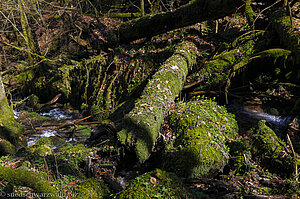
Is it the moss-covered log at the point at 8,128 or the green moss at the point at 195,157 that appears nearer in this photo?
the green moss at the point at 195,157

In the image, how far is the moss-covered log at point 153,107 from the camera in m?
4.06

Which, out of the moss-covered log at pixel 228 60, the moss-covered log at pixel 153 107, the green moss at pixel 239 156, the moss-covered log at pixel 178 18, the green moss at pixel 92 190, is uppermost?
the moss-covered log at pixel 178 18

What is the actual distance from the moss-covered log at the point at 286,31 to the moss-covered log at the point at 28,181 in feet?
21.1

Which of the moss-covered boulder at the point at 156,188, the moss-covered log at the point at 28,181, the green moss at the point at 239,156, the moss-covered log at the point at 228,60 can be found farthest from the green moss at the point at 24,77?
the green moss at the point at 239,156

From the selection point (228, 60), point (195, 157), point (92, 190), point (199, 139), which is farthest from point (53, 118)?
point (228, 60)

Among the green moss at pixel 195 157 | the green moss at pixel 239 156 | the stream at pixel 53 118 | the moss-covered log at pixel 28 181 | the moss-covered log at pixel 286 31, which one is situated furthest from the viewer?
the stream at pixel 53 118

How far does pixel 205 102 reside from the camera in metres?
5.78

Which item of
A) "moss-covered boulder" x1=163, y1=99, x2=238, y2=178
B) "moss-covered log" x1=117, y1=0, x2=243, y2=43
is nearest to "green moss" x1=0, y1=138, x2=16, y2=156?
"moss-covered boulder" x1=163, y1=99, x2=238, y2=178

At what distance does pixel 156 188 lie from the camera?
2.74 m

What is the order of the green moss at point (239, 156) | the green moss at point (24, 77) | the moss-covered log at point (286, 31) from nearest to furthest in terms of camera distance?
the green moss at point (239, 156)
the moss-covered log at point (286, 31)
the green moss at point (24, 77)

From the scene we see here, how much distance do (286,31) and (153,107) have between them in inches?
203

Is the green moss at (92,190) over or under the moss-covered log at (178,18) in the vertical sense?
under

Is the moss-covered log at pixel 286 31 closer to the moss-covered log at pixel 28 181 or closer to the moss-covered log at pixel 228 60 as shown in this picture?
the moss-covered log at pixel 228 60

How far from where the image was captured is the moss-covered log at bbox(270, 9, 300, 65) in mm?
5309
